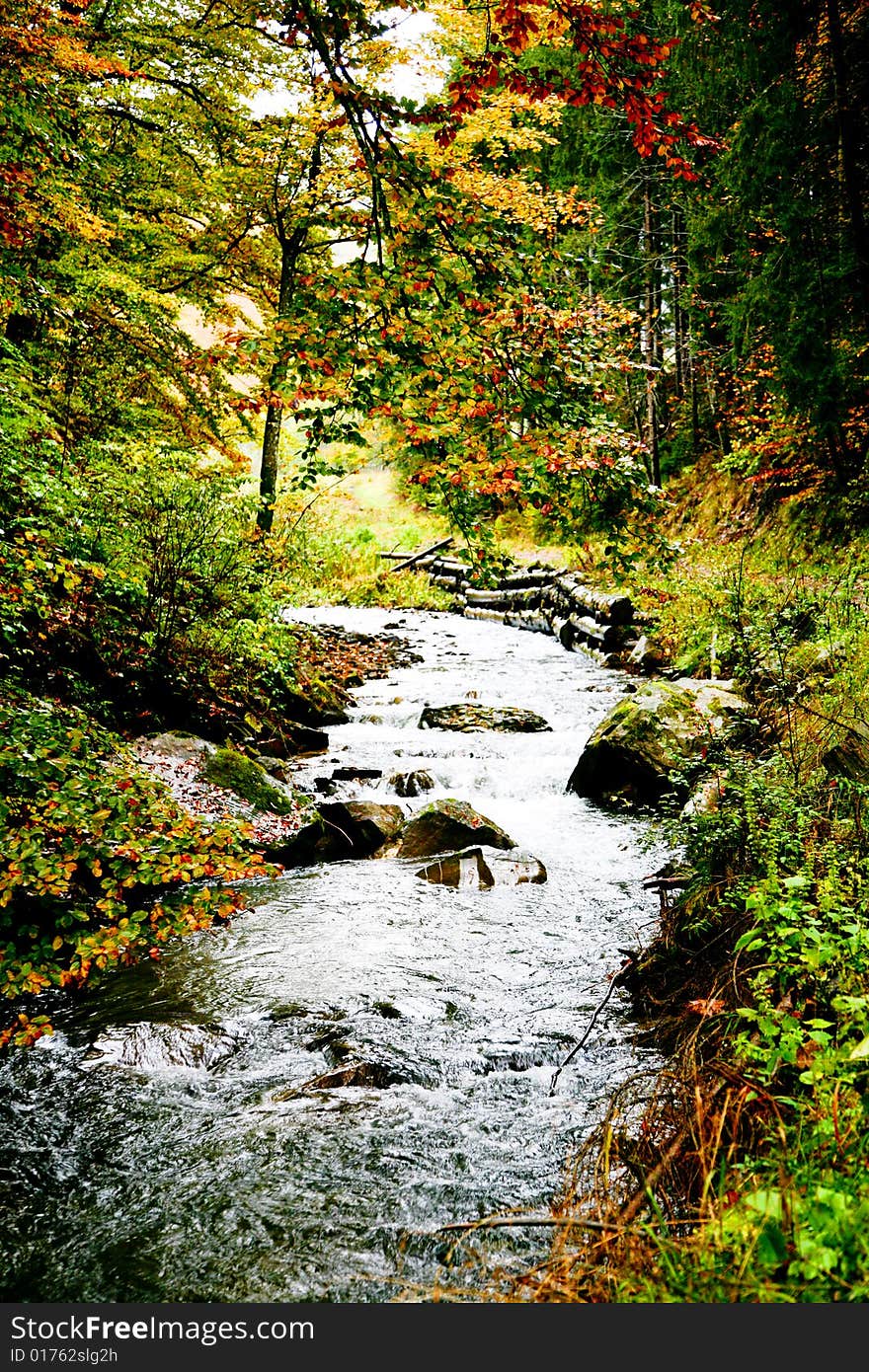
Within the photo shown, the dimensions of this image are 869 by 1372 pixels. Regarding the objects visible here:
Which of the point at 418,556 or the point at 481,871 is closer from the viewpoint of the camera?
the point at 481,871

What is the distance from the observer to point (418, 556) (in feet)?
84.8

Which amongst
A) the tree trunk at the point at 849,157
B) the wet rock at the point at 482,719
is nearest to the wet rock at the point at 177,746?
the wet rock at the point at 482,719

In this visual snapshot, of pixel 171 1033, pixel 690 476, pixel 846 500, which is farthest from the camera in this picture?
pixel 690 476

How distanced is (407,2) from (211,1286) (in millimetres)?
5287

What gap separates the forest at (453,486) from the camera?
2.59 m

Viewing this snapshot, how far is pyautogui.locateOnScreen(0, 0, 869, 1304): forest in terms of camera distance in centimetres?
259

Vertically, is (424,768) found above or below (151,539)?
below

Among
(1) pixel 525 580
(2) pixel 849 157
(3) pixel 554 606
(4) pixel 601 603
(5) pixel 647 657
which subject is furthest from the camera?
(1) pixel 525 580

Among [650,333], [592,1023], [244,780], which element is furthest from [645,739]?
[650,333]

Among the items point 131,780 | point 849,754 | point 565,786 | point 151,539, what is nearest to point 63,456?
point 151,539

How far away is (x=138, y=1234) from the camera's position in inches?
108

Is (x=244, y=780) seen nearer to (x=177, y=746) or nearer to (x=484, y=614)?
(x=177, y=746)

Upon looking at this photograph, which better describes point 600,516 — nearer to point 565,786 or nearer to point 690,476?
point 565,786

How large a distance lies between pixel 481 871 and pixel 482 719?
425 centimetres
